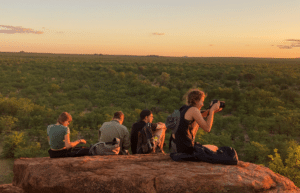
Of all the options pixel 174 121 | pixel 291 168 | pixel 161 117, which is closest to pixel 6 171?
pixel 174 121

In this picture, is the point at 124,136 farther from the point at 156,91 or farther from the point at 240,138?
the point at 156,91

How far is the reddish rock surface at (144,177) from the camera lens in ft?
9.27

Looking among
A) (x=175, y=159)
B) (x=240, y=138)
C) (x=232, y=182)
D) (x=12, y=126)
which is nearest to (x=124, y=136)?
(x=175, y=159)

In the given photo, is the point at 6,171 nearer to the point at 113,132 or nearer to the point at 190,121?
the point at 113,132

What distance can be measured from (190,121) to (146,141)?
5.15 ft

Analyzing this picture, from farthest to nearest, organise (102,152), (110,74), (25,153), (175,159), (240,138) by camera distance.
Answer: (110,74) < (240,138) < (25,153) < (102,152) < (175,159)

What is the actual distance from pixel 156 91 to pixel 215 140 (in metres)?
10.3

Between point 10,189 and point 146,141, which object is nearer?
point 10,189

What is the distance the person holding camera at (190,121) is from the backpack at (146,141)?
119 centimetres

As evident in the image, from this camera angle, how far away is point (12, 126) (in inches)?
375

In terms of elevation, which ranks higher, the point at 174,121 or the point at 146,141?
the point at 174,121

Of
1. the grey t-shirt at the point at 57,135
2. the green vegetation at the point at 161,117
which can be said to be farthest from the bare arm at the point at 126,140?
the green vegetation at the point at 161,117

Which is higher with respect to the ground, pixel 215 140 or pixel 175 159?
pixel 175 159

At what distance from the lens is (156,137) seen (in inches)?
184
